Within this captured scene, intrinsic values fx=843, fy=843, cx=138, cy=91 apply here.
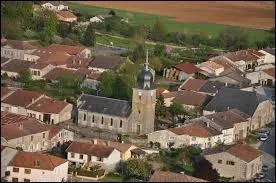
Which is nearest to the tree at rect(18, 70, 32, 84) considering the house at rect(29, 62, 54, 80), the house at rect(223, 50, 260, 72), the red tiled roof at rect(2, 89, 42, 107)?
the house at rect(29, 62, 54, 80)

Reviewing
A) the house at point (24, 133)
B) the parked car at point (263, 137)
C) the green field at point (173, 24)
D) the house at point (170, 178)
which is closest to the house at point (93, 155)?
the house at point (24, 133)

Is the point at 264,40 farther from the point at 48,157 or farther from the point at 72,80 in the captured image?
the point at 48,157

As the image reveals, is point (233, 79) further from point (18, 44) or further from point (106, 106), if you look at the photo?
point (18, 44)

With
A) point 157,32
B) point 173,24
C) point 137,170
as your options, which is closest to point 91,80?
point 137,170

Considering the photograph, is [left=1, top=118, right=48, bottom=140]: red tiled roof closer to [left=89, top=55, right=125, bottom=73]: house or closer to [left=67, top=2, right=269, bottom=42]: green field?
[left=89, top=55, right=125, bottom=73]: house

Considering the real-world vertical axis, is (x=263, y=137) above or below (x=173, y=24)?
above

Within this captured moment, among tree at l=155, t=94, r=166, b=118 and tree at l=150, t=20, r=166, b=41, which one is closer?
tree at l=155, t=94, r=166, b=118
